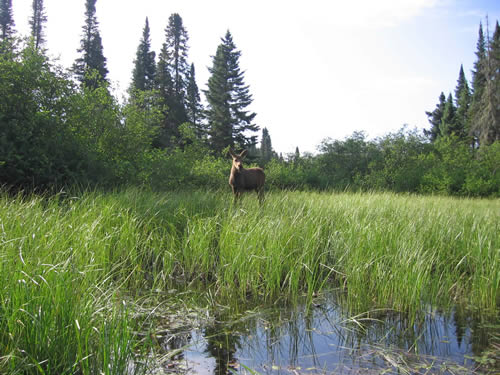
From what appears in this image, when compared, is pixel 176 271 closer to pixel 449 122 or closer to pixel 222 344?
pixel 222 344

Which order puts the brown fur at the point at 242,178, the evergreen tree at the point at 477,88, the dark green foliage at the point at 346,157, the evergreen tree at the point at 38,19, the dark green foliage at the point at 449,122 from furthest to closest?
the dark green foliage at the point at 449,122 < the evergreen tree at the point at 38,19 < the evergreen tree at the point at 477,88 < the dark green foliage at the point at 346,157 < the brown fur at the point at 242,178

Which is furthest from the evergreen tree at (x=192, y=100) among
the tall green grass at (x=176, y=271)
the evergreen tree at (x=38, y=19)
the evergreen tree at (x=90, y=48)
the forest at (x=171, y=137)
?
the tall green grass at (x=176, y=271)

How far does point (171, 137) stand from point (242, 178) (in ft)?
53.4

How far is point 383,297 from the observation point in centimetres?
351

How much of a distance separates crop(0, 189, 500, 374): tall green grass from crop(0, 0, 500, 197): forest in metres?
2.88

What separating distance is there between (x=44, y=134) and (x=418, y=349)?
880cm

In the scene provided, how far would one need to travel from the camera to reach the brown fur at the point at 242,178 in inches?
351

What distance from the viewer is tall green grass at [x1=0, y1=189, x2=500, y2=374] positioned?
2.04 metres

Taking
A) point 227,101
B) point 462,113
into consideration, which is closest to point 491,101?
point 462,113

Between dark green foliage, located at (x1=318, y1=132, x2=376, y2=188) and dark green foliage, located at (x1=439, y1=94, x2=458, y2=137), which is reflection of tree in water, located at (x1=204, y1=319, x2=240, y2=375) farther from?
dark green foliage, located at (x1=439, y1=94, x2=458, y2=137)

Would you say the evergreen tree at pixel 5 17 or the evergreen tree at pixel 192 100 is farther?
the evergreen tree at pixel 192 100

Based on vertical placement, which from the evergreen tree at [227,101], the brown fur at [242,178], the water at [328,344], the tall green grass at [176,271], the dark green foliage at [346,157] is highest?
the evergreen tree at [227,101]

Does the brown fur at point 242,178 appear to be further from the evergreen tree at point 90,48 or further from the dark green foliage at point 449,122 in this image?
the dark green foliage at point 449,122

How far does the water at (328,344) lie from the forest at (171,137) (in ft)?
15.9
